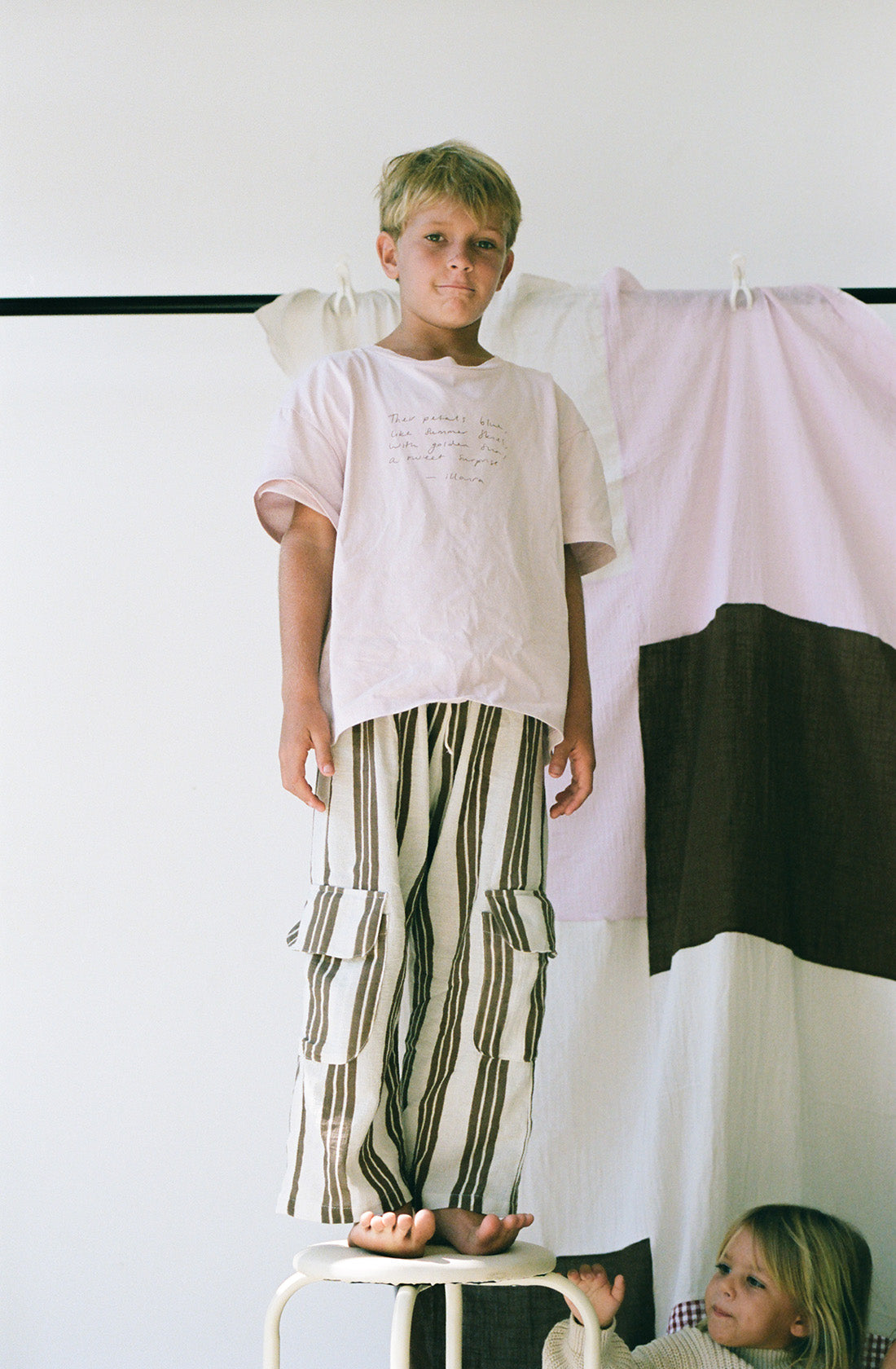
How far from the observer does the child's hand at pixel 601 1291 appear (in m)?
1.16

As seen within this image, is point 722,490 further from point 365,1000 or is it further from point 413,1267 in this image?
point 413,1267

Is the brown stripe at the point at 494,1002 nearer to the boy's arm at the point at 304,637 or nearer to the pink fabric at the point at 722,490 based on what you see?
the boy's arm at the point at 304,637

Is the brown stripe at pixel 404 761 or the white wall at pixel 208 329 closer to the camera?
the brown stripe at pixel 404 761

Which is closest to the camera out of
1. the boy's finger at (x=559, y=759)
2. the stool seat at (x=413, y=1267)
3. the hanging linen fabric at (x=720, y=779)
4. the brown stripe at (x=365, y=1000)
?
the stool seat at (x=413, y=1267)

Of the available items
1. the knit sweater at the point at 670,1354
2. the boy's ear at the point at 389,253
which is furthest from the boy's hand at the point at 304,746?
the knit sweater at the point at 670,1354

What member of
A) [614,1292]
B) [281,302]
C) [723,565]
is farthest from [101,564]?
[614,1292]

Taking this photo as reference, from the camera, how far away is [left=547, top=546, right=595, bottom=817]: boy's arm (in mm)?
1136

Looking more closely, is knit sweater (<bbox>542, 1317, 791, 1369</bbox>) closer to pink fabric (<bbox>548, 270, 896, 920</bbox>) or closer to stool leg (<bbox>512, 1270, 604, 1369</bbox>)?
stool leg (<bbox>512, 1270, 604, 1369</bbox>)

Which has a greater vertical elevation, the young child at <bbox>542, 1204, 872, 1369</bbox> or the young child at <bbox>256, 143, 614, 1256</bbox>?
the young child at <bbox>256, 143, 614, 1256</bbox>

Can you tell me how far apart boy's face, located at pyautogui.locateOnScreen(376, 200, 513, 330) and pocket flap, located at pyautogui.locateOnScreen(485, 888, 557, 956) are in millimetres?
507

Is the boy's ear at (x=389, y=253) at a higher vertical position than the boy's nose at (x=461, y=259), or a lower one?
higher

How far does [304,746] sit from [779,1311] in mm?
738

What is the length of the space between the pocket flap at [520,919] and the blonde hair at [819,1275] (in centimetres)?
47

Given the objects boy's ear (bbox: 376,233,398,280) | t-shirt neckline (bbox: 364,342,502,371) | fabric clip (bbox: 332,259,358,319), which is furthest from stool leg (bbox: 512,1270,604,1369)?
fabric clip (bbox: 332,259,358,319)
